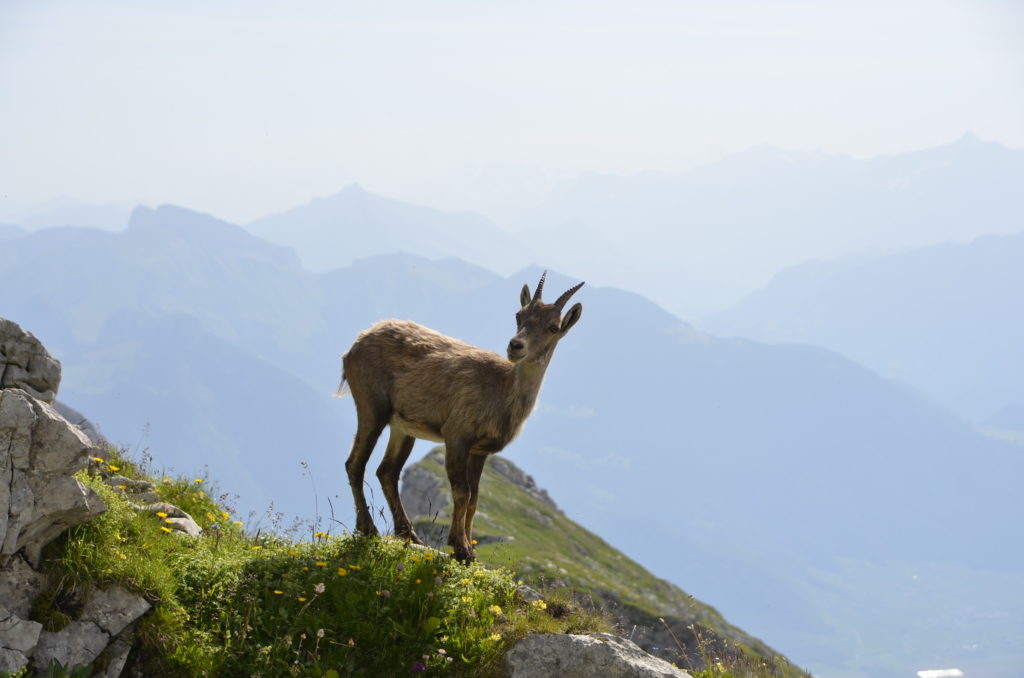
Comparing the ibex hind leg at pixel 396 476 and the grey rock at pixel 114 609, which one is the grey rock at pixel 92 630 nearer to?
the grey rock at pixel 114 609

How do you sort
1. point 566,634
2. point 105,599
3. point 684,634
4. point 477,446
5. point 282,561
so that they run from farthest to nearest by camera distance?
point 684,634 < point 477,446 < point 282,561 < point 566,634 < point 105,599

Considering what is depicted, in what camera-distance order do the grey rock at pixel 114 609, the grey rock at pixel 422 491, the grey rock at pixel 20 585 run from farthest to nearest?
the grey rock at pixel 422 491, the grey rock at pixel 114 609, the grey rock at pixel 20 585

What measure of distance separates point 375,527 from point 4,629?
478 cm

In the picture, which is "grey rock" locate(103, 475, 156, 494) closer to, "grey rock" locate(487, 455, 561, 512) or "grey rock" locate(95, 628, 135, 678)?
"grey rock" locate(95, 628, 135, 678)

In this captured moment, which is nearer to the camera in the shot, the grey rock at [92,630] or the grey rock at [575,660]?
the grey rock at [92,630]

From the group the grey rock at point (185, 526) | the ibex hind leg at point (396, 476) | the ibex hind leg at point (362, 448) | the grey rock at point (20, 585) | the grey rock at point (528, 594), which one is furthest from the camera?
the ibex hind leg at point (396, 476)

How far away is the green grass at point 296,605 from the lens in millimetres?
8461

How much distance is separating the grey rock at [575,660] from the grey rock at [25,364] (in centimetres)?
648

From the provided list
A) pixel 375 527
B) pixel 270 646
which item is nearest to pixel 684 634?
pixel 375 527

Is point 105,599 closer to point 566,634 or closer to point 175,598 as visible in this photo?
point 175,598

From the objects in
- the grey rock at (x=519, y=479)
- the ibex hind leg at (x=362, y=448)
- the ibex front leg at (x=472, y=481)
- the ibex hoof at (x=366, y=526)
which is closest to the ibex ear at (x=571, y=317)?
the ibex front leg at (x=472, y=481)

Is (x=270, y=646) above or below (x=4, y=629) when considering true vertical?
above

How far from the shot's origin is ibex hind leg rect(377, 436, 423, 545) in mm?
12422

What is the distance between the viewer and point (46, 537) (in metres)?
8.51
